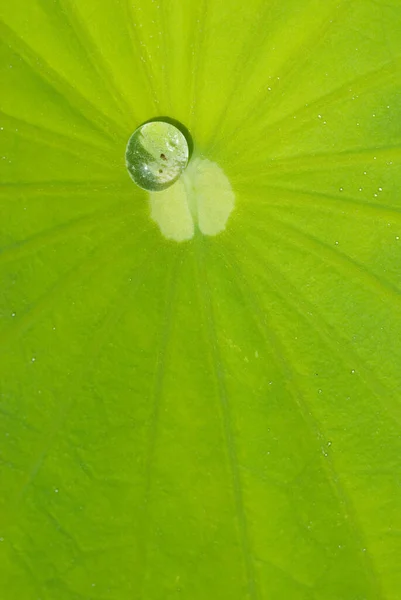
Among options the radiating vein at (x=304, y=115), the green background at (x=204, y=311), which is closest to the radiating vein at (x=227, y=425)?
the green background at (x=204, y=311)

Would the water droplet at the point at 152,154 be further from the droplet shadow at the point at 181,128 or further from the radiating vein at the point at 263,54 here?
the radiating vein at the point at 263,54

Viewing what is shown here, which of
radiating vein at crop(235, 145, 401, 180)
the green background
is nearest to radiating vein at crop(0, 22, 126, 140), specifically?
the green background

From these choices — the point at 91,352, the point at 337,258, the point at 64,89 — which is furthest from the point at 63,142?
the point at 337,258

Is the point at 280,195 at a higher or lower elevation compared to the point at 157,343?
higher

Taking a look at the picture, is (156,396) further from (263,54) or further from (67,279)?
(263,54)

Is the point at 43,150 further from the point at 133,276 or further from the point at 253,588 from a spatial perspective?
the point at 253,588

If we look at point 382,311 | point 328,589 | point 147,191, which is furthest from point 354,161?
point 328,589
